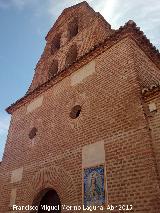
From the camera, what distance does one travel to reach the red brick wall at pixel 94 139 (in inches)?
201

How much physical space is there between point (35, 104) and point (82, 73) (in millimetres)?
2581

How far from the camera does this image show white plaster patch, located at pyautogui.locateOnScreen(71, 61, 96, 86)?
25.4ft

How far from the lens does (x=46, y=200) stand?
742cm

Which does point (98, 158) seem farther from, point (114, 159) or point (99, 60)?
point (99, 60)

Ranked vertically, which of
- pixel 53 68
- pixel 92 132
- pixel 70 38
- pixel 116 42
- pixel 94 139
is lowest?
pixel 94 139

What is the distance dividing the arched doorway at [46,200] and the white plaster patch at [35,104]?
129 inches

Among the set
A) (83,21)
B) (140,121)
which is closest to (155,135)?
(140,121)

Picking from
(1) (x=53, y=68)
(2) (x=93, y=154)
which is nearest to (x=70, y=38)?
(1) (x=53, y=68)

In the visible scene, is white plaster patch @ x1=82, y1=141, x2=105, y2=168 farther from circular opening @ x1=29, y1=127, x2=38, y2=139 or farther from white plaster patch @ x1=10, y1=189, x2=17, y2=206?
white plaster patch @ x1=10, y1=189, x2=17, y2=206

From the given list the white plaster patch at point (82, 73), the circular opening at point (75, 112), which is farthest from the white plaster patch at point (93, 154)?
the white plaster patch at point (82, 73)

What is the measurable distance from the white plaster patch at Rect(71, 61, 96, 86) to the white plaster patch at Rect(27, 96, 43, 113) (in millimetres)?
1795

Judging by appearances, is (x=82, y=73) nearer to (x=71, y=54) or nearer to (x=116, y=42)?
(x=116, y=42)

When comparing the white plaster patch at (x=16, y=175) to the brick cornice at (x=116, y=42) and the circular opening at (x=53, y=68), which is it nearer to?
the brick cornice at (x=116, y=42)

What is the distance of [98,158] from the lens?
5992mm
